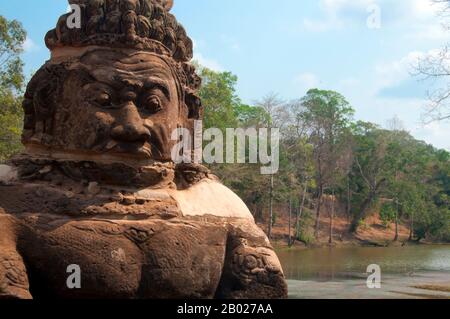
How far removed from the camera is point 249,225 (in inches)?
166

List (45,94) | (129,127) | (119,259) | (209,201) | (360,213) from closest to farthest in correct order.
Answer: (119,259), (129,127), (45,94), (209,201), (360,213)

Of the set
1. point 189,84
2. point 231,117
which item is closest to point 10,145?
point 231,117

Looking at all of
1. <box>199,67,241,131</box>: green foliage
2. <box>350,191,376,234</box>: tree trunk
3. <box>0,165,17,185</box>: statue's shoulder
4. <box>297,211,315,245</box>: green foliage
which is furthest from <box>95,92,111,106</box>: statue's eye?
<box>350,191,376,234</box>: tree trunk

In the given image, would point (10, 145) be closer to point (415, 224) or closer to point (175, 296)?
point (175, 296)

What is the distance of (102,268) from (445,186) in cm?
4022

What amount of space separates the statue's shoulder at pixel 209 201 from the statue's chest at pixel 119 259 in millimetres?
191

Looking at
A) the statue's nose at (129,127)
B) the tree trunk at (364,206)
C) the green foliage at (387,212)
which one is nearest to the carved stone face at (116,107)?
the statue's nose at (129,127)

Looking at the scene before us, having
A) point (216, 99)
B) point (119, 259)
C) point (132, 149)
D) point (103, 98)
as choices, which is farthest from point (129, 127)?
point (216, 99)

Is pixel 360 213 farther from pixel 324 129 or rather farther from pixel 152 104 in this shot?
pixel 152 104

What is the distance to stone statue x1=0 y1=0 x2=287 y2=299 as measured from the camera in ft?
11.2

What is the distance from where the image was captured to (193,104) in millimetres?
4297

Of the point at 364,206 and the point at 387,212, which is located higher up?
the point at 364,206

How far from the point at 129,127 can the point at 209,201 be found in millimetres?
858

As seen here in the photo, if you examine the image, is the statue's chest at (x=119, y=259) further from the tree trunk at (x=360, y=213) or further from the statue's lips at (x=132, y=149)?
the tree trunk at (x=360, y=213)
